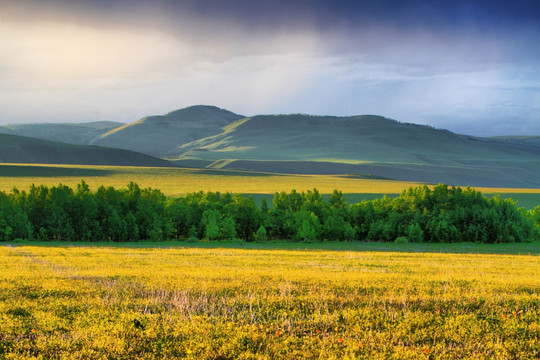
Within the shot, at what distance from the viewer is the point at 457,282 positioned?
1812cm

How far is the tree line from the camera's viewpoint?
56688mm

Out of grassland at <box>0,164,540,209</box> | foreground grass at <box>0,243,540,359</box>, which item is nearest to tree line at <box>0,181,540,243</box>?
grassland at <box>0,164,540,209</box>

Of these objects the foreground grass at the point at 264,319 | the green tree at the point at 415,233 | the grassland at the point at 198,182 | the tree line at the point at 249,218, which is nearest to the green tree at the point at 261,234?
the tree line at the point at 249,218

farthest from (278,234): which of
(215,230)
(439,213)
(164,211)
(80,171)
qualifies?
(80,171)

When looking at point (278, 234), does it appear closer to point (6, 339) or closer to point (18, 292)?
point (18, 292)

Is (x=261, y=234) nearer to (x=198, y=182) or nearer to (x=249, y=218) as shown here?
(x=249, y=218)

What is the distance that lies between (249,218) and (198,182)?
231ft

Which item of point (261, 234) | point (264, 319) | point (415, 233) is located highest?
point (264, 319)

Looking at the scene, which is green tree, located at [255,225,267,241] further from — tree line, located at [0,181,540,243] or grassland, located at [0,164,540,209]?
grassland, located at [0,164,540,209]

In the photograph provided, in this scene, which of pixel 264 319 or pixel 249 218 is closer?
pixel 264 319

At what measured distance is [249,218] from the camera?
6450cm

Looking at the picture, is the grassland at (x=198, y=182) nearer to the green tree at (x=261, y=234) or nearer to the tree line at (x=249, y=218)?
the tree line at (x=249, y=218)

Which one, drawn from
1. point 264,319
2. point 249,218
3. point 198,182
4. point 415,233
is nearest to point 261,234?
point 249,218

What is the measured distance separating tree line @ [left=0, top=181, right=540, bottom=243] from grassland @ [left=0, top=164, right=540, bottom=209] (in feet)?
129
